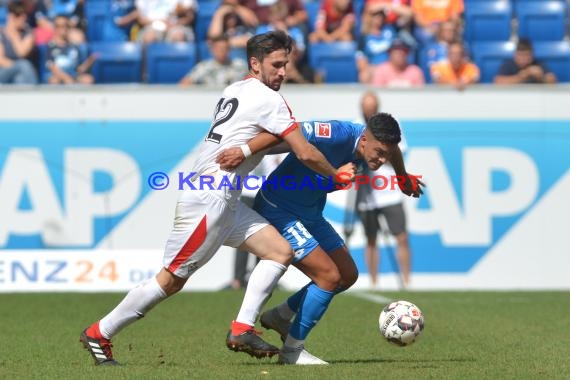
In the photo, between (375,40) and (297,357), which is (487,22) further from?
(297,357)

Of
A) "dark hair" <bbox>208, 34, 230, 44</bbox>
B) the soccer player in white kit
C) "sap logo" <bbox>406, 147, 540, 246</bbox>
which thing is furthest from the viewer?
"dark hair" <bbox>208, 34, 230, 44</bbox>

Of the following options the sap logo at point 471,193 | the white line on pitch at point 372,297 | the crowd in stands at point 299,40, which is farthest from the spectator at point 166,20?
the white line on pitch at point 372,297

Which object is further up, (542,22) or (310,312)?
(542,22)

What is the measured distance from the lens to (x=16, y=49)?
17047mm

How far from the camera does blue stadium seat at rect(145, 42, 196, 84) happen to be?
676 inches

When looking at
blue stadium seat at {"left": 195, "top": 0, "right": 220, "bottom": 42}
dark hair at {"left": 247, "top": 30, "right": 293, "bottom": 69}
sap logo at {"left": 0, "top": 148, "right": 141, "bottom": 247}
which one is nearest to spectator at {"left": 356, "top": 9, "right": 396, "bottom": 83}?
blue stadium seat at {"left": 195, "top": 0, "right": 220, "bottom": 42}

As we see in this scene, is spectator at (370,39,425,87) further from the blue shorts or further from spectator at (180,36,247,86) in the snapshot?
the blue shorts

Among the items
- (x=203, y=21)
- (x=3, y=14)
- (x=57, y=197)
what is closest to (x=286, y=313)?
(x=57, y=197)

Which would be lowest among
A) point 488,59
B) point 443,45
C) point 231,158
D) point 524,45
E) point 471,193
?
point 471,193

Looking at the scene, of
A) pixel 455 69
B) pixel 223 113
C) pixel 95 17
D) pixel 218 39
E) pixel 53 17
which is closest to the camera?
pixel 223 113

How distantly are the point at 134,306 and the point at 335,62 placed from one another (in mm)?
9838

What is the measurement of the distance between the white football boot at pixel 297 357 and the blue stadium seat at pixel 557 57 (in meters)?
10.3

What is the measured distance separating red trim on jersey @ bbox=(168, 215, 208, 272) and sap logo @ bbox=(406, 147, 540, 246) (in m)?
8.33

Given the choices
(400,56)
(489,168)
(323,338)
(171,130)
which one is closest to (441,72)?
(400,56)
